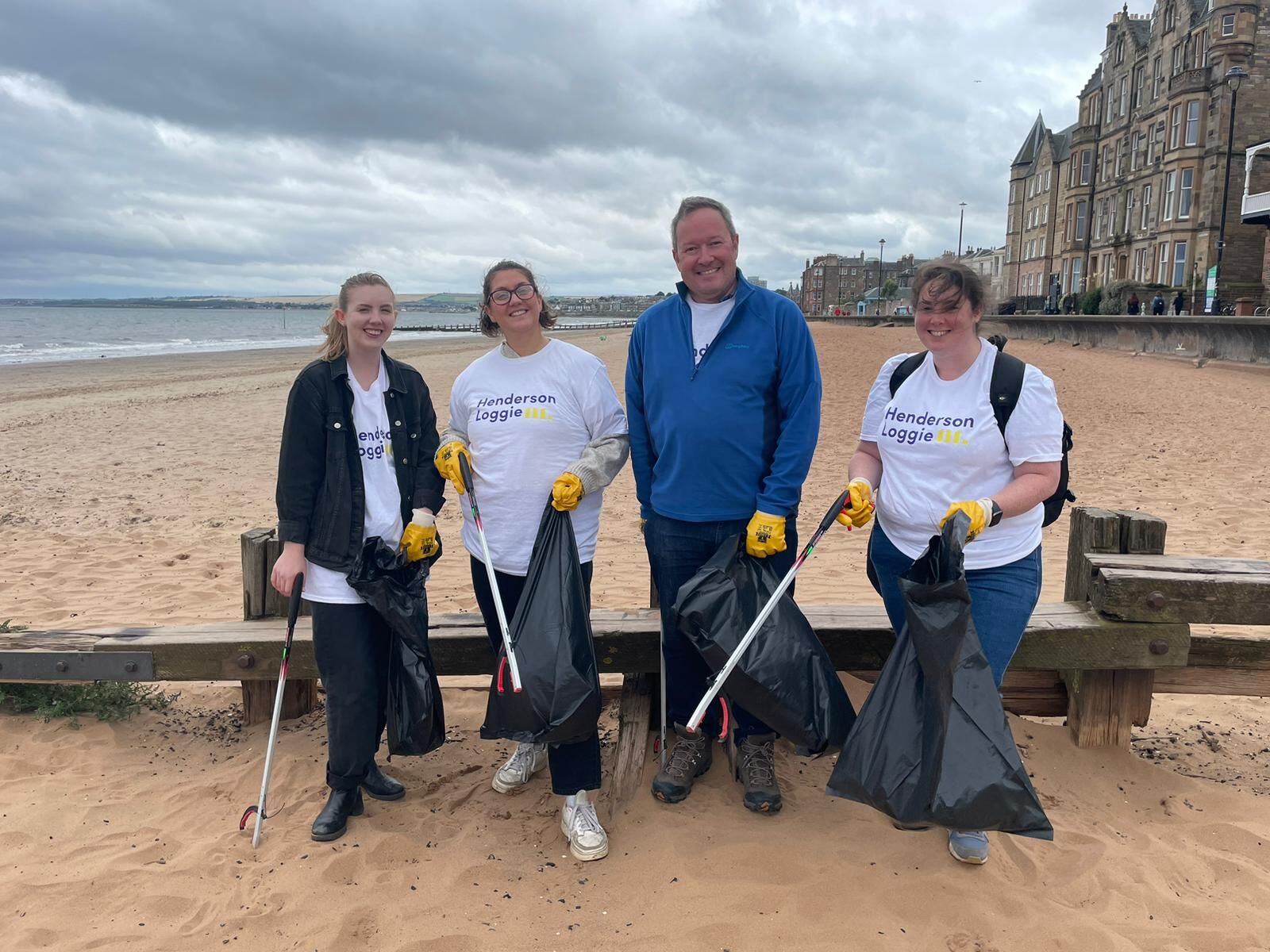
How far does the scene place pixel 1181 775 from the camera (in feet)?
11.0

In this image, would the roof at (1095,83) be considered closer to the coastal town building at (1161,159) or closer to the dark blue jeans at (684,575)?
the coastal town building at (1161,159)

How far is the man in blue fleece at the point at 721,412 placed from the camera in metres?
2.90

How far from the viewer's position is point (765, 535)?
282cm

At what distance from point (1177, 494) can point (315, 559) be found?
25.9ft

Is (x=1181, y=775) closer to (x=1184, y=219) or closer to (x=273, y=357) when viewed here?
(x=273, y=357)

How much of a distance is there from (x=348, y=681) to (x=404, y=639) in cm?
24

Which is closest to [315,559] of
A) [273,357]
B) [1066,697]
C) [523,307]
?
[523,307]

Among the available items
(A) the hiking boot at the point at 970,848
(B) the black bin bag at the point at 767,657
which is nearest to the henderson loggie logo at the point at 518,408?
(B) the black bin bag at the point at 767,657

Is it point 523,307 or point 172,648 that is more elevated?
point 523,307

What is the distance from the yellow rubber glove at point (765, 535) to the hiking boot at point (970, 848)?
3.59ft

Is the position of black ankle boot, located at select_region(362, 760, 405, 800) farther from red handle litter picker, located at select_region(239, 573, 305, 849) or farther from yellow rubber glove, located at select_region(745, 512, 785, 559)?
yellow rubber glove, located at select_region(745, 512, 785, 559)

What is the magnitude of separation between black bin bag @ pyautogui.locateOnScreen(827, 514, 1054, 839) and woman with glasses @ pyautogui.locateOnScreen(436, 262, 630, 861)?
939 mm

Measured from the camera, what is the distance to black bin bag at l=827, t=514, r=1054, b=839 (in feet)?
7.91

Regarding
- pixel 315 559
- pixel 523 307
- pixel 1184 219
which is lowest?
pixel 315 559
